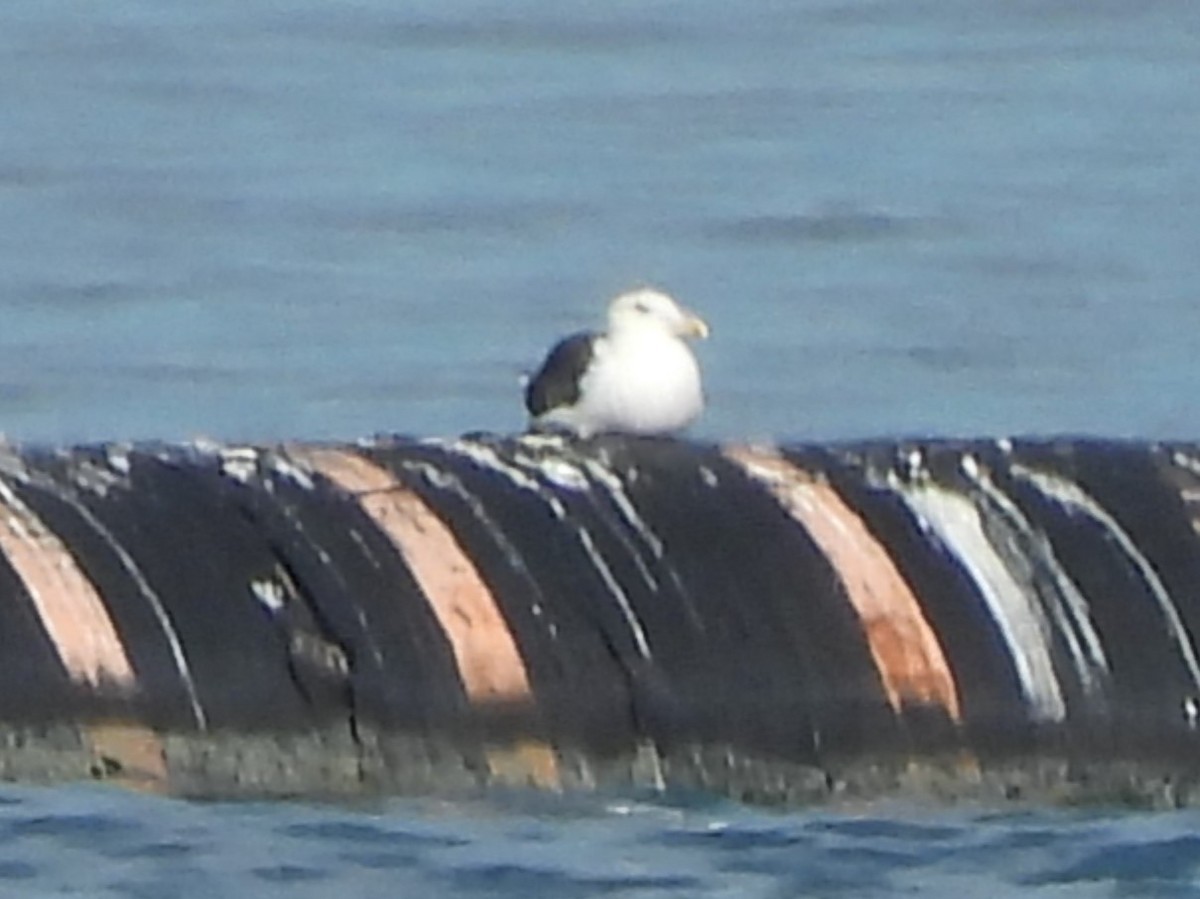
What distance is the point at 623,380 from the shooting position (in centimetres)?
1132

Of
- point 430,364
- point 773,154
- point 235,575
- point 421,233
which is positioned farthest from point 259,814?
point 773,154

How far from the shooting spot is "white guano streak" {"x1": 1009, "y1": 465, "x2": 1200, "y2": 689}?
9656mm

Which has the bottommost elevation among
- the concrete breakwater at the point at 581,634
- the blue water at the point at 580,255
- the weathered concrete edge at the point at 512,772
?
the weathered concrete edge at the point at 512,772

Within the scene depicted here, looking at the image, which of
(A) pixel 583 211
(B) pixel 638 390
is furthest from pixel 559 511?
(A) pixel 583 211

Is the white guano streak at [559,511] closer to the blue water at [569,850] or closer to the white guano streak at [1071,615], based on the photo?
the blue water at [569,850]

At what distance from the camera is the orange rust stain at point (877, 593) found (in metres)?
9.62

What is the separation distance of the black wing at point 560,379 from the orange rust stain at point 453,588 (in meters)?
1.74

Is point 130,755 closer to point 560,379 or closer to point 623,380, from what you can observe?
point 623,380

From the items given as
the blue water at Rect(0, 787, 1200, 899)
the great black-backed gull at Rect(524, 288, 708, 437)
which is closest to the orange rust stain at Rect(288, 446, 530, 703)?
the blue water at Rect(0, 787, 1200, 899)

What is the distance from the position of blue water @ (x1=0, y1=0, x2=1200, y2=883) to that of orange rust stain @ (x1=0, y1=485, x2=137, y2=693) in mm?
239

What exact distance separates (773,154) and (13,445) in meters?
9.95

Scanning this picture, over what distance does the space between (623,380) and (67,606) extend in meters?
2.14

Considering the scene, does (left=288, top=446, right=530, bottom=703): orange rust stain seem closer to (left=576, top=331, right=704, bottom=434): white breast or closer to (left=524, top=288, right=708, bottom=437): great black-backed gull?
(left=524, top=288, right=708, bottom=437): great black-backed gull

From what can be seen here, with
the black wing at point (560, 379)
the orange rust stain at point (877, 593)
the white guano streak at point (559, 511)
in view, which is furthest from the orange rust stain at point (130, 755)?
the black wing at point (560, 379)
